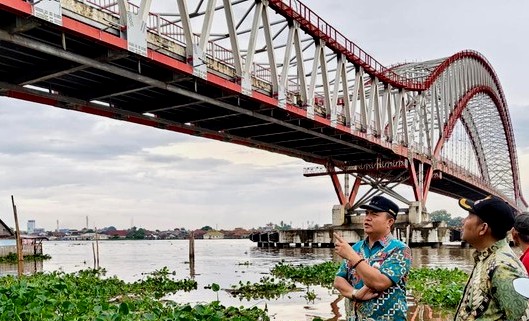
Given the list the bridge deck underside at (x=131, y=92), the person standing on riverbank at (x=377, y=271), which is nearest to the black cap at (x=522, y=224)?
the person standing on riverbank at (x=377, y=271)

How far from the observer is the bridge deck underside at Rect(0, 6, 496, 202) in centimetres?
1711

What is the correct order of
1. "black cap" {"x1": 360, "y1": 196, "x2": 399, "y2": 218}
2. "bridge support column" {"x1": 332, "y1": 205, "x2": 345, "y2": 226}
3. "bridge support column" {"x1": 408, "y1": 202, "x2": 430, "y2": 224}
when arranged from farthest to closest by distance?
"bridge support column" {"x1": 332, "y1": 205, "x2": 345, "y2": 226} → "bridge support column" {"x1": 408, "y1": 202, "x2": 430, "y2": 224} → "black cap" {"x1": 360, "y1": 196, "x2": 399, "y2": 218}

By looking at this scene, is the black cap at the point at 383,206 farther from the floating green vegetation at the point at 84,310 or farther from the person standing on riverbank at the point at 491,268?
the floating green vegetation at the point at 84,310

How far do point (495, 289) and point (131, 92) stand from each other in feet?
67.5

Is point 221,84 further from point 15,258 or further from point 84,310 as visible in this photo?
point 15,258

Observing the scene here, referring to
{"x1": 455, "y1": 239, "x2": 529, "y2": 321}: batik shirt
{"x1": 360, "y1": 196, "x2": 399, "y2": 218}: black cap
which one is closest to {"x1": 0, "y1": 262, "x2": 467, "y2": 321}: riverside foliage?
{"x1": 360, "y1": 196, "x2": 399, "y2": 218}: black cap

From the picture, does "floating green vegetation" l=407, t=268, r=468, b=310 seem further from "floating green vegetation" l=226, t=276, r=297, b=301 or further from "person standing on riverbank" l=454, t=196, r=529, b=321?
"person standing on riverbank" l=454, t=196, r=529, b=321

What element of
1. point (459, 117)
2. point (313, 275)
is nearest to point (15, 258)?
point (313, 275)

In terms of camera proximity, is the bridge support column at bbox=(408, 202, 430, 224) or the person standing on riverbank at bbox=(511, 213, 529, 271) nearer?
the person standing on riverbank at bbox=(511, 213, 529, 271)

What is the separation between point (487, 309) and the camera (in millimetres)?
3162

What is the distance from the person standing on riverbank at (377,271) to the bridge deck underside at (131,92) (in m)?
12.8

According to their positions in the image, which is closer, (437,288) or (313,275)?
(437,288)

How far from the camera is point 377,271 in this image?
4055 mm

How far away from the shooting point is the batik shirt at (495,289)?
9.86ft
